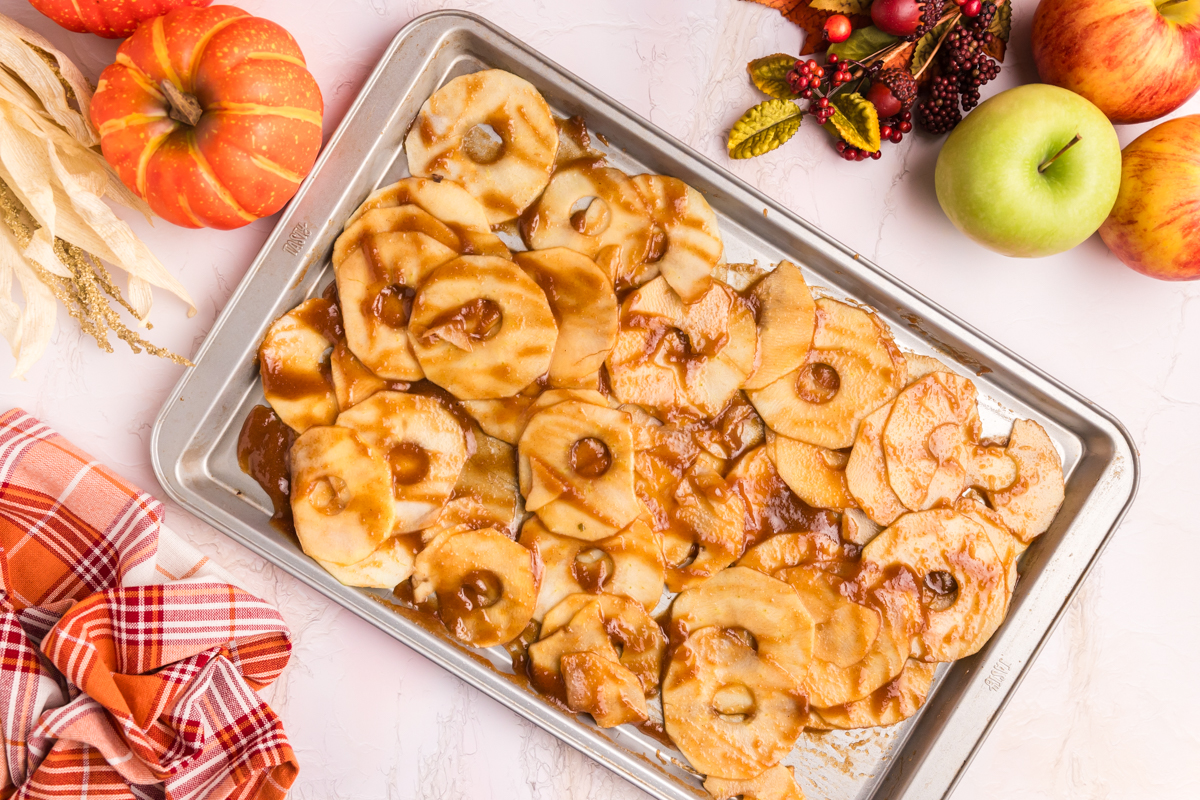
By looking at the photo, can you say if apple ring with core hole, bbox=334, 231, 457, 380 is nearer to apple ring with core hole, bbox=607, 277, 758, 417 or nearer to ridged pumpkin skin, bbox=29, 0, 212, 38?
apple ring with core hole, bbox=607, 277, 758, 417

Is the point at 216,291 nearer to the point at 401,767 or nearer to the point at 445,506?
the point at 445,506

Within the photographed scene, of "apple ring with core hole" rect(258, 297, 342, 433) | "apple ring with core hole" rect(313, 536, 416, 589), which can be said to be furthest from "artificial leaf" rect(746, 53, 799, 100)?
"apple ring with core hole" rect(313, 536, 416, 589)

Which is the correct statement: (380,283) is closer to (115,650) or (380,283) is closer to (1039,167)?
(115,650)

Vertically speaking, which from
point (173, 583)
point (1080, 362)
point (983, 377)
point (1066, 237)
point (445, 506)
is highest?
point (1066, 237)

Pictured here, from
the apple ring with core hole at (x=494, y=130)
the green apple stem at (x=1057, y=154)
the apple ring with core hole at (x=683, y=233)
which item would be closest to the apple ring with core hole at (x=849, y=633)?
the apple ring with core hole at (x=683, y=233)

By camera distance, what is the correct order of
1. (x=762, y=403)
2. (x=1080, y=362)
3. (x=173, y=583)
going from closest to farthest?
1. (x=173, y=583)
2. (x=762, y=403)
3. (x=1080, y=362)

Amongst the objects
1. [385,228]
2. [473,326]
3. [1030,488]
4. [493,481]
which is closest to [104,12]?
[385,228]

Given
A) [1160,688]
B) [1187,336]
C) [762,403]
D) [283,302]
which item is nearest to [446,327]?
[283,302]
